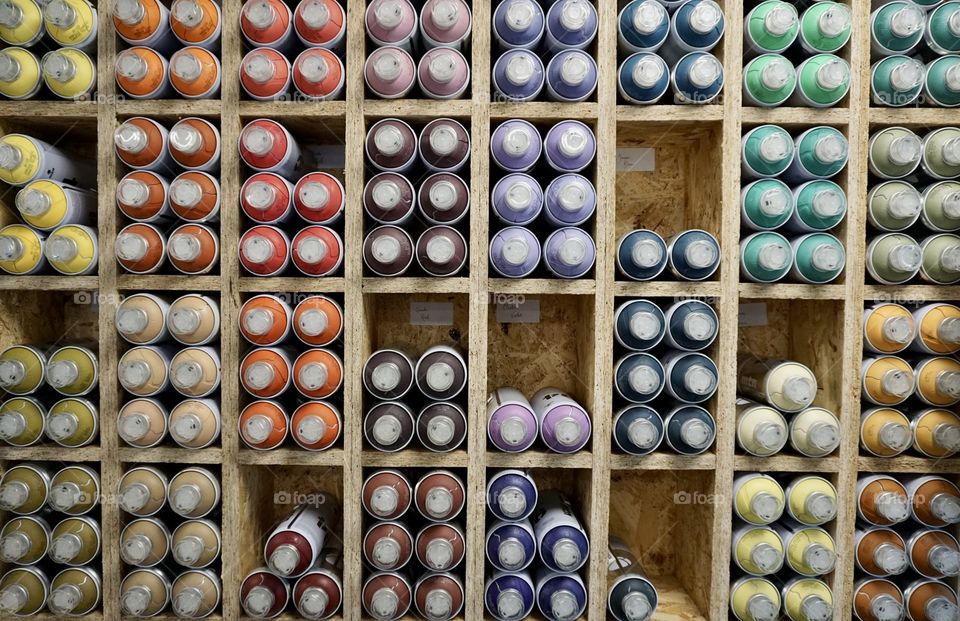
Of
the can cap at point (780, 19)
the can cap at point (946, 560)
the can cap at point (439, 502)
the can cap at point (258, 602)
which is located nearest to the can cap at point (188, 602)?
the can cap at point (258, 602)

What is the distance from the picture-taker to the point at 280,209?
1.32 m

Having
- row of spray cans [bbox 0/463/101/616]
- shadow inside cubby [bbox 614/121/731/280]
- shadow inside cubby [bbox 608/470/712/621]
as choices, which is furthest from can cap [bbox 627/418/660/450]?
row of spray cans [bbox 0/463/101/616]

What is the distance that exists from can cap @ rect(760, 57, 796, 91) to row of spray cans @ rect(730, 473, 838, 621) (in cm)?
98

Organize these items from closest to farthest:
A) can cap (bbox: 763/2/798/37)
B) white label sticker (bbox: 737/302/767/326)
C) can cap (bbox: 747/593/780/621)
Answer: can cap (bbox: 763/2/798/37), can cap (bbox: 747/593/780/621), white label sticker (bbox: 737/302/767/326)

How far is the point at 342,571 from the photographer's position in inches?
56.5

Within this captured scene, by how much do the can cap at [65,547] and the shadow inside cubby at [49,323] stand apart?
0.65 feet

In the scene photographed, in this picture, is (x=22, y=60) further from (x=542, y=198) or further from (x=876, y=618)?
(x=876, y=618)

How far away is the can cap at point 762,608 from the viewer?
4.42ft

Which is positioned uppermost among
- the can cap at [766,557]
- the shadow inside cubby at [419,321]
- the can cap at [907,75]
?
the can cap at [907,75]

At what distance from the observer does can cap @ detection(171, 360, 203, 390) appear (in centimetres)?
132

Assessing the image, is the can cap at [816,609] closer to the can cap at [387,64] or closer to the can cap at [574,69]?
the can cap at [574,69]

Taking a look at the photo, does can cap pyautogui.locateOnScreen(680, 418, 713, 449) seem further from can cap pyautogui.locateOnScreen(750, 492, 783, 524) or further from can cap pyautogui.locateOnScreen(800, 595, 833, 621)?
can cap pyautogui.locateOnScreen(800, 595, 833, 621)

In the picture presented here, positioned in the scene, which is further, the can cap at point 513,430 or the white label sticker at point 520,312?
the white label sticker at point 520,312

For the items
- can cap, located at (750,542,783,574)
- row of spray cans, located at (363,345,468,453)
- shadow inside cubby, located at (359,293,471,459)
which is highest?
shadow inside cubby, located at (359,293,471,459)
